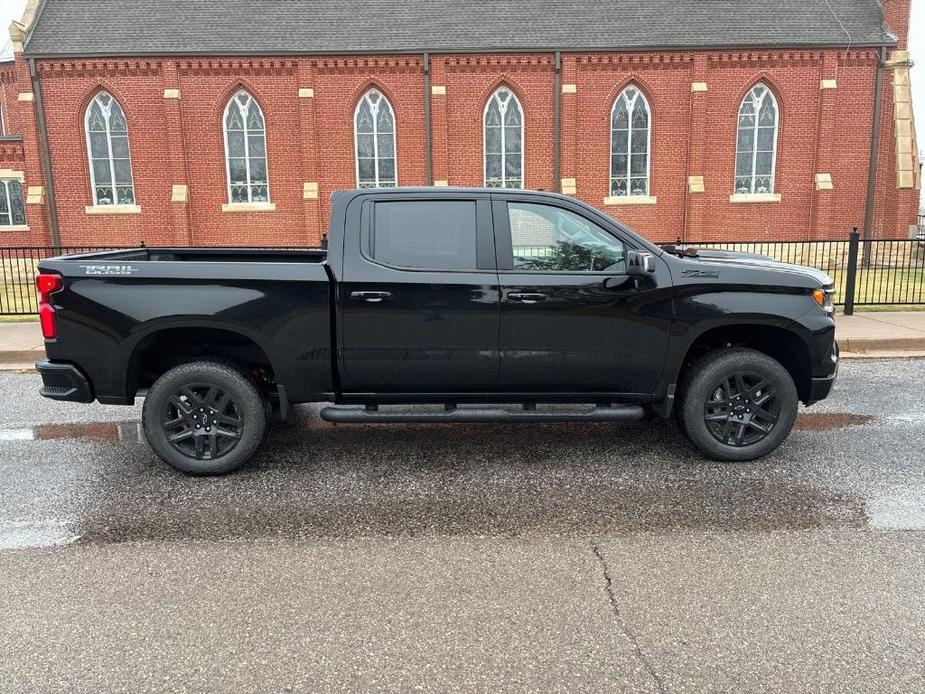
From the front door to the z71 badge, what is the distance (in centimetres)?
259

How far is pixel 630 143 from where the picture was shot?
2188 cm

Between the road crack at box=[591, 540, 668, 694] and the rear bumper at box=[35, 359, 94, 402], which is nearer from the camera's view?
the road crack at box=[591, 540, 668, 694]

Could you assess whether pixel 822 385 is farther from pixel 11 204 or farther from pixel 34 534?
pixel 11 204

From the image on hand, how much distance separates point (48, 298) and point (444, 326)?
2787 millimetres

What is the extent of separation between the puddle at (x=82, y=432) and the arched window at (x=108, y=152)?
17838 mm

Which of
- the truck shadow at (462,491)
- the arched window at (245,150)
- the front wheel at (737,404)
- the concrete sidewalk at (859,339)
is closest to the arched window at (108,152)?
the arched window at (245,150)

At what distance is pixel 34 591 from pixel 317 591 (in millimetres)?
1383

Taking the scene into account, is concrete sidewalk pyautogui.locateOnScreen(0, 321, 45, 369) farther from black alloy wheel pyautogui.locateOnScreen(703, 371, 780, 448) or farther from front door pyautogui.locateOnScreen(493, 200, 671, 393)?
black alloy wheel pyautogui.locateOnScreen(703, 371, 780, 448)

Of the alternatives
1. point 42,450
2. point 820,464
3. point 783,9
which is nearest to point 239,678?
point 42,450

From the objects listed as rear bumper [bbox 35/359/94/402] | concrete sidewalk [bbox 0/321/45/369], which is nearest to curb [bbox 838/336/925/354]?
rear bumper [bbox 35/359/94/402]

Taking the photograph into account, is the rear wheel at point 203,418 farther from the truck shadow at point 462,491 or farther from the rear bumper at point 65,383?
the rear bumper at point 65,383

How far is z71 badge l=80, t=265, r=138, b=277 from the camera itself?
463 centimetres

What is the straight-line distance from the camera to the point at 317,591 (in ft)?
10.7

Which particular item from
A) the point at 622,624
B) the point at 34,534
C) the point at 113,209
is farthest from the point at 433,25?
the point at 622,624
